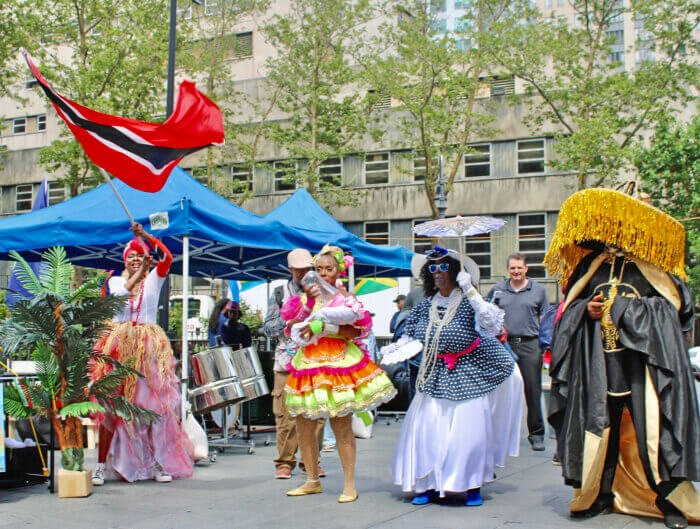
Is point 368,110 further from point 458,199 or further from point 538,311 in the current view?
point 538,311

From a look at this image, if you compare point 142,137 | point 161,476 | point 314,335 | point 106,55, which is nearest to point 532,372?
point 314,335

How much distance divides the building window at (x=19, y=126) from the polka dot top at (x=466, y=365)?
42.2 metres

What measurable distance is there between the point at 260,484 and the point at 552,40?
2370cm

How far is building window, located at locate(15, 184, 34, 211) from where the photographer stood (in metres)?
40.8

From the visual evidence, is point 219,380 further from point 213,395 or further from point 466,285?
point 466,285

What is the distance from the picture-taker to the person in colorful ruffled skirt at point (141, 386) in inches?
271

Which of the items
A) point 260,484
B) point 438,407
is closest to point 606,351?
point 438,407

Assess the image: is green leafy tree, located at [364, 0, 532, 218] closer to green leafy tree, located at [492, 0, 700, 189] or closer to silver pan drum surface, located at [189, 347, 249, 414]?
green leafy tree, located at [492, 0, 700, 189]

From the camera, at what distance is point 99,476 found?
22.5 ft

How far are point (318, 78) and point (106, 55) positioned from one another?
8267mm

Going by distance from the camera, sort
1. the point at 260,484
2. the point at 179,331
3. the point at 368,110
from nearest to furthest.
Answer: the point at 260,484
the point at 179,331
the point at 368,110

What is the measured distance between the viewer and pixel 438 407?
5.83 m

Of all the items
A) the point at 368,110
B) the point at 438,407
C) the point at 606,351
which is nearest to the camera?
the point at 606,351

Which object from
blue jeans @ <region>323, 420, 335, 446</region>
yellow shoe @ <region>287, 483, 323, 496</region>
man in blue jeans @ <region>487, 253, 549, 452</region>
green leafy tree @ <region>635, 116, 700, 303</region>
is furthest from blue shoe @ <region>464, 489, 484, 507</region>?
green leafy tree @ <region>635, 116, 700, 303</region>
